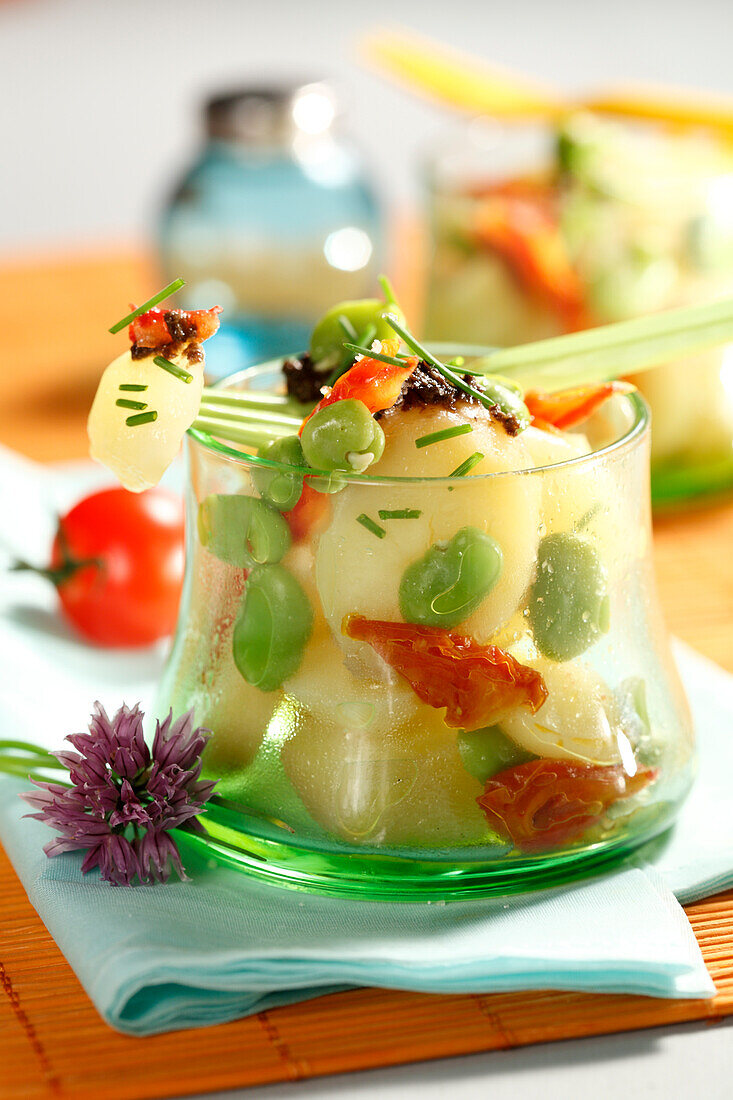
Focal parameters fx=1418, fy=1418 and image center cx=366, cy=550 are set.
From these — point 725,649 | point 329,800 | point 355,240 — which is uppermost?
point 355,240

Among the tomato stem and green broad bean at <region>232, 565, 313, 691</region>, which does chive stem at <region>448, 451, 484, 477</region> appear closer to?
green broad bean at <region>232, 565, 313, 691</region>

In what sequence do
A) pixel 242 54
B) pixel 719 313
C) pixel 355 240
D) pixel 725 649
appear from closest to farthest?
pixel 719 313 < pixel 725 649 < pixel 355 240 < pixel 242 54

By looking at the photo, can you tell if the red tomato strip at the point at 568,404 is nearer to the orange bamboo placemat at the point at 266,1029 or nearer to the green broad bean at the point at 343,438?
the green broad bean at the point at 343,438

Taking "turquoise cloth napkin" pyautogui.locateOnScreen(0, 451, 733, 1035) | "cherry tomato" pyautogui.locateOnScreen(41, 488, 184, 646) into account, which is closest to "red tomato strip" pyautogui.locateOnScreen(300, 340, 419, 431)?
"turquoise cloth napkin" pyautogui.locateOnScreen(0, 451, 733, 1035)

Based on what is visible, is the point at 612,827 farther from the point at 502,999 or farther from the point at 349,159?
the point at 349,159

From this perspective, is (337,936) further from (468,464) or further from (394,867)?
(468,464)

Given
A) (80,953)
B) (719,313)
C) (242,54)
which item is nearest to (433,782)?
(80,953)

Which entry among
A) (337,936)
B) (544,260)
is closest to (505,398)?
(337,936)
